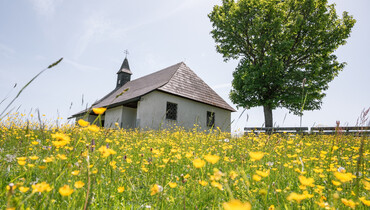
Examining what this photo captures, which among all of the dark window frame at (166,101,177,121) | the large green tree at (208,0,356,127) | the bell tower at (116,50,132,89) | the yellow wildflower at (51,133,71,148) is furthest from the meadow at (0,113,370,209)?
the bell tower at (116,50,132,89)

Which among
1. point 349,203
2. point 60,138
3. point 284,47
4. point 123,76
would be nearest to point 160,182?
point 60,138

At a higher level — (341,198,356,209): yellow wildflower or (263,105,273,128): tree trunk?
(263,105,273,128): tree trunk

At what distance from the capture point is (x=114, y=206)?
1.64 metres

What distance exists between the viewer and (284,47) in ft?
49.1

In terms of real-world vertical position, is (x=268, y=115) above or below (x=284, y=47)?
below

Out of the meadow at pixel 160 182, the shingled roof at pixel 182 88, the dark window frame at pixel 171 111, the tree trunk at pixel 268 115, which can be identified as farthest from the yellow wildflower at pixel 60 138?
the tree trunk at pixel 268 115

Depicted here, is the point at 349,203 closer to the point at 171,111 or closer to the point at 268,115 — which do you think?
the point at 171,111

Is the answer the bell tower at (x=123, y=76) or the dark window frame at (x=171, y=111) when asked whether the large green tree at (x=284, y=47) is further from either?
the bell tower at (x=123, y=76)

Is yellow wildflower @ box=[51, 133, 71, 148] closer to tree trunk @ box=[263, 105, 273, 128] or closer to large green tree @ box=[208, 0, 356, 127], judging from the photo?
large green tree @ box=[208, 0, 356, 127]

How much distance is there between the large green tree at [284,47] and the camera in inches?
610

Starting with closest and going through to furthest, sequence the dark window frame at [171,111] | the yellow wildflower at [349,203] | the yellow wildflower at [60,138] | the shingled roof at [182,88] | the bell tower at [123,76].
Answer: the yellow wildflower at [349,203], the yellow wildflower at [60,138], the dark window frame at [171,111], the shingled roof at [182,88], the bell tower at [123,76]

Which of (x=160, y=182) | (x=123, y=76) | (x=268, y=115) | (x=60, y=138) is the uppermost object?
(x=123, y=76)

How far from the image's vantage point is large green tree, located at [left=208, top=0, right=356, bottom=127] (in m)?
15.5

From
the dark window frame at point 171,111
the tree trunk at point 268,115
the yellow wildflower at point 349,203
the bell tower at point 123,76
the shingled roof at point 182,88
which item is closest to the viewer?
the yellow wildflower at point 349,203
